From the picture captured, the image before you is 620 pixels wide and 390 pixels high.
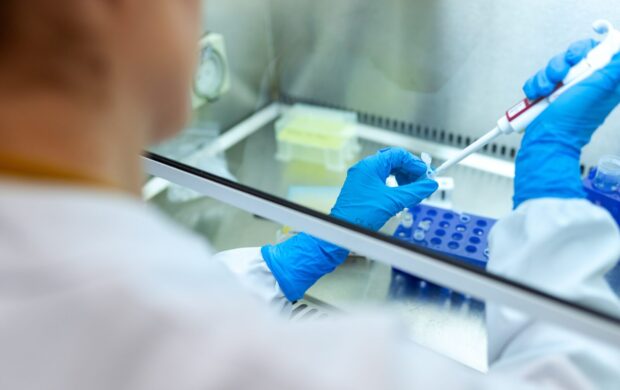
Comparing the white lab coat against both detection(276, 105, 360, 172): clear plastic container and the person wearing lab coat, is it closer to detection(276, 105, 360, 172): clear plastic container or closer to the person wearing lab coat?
the person wearing lab coat

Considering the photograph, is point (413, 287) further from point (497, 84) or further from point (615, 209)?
point (497, 84)

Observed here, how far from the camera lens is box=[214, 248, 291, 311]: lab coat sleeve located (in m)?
1.04

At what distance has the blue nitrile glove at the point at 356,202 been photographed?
1.00 meters

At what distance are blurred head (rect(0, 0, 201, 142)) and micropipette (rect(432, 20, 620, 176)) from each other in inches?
24.3

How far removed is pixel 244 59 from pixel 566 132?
100 cm

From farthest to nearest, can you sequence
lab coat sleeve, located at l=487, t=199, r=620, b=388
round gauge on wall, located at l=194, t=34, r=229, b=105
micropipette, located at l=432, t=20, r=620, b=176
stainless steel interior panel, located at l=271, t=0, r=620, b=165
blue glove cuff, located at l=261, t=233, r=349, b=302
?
round gauge on wall, located at l=194, t=34, r=229, b=105
stainless steel interior panel, located at l=271, t=0, r=620, b=165
blue glove cuff, located at l=261, t=233, r=349, b=302
micropipette, located at l=432, t=20, r=620, b=176
lab coat sleeve, located at l=487, t=199, r=620, b=388

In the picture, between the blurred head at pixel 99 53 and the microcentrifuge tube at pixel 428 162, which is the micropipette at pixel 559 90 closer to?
the microcentrifuge tube at pixel 428 162

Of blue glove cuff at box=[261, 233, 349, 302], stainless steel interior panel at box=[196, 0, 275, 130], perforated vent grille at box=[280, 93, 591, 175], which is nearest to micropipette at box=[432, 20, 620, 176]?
perforated vent grille at box=[280, 93, 591, 175]

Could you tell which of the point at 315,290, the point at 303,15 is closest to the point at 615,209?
the point at 315,290

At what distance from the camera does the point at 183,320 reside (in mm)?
464

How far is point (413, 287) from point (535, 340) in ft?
1.19

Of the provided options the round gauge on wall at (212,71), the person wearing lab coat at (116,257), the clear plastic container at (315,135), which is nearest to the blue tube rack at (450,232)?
the clear plastic container at (315,135)

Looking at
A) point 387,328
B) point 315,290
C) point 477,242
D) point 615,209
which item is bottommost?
point 315,290

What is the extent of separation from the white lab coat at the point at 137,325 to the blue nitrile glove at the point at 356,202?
1.60 feet
